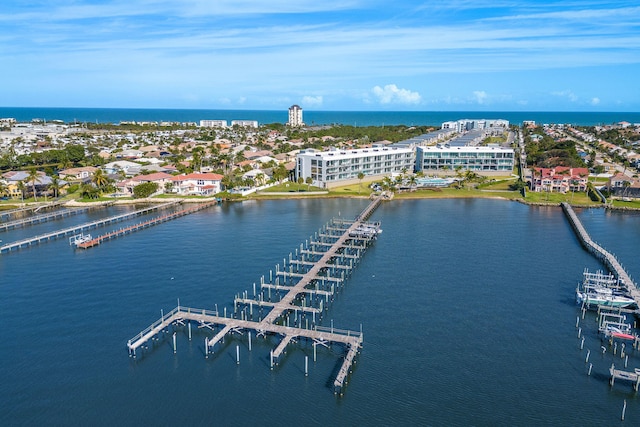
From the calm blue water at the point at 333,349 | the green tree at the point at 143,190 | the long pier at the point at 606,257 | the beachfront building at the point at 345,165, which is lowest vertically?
the calm blue water at the point at 333,349

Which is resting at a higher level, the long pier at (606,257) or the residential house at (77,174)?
the residential house at (77,174)

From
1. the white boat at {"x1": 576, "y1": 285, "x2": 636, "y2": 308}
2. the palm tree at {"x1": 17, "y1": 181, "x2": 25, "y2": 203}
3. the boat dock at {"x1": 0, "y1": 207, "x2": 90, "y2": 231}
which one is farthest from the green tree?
the white boat at {"x1": 576, "y1": 285, "x2": 636, "y2": 308}

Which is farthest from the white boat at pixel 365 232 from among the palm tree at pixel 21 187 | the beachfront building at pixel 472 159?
the palm tree at pixel 21 187

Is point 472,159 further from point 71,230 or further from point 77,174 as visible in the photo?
point 77,174

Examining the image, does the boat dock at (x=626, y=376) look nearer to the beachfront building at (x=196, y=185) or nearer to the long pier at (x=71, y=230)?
the long pier at (x=71, y=230)

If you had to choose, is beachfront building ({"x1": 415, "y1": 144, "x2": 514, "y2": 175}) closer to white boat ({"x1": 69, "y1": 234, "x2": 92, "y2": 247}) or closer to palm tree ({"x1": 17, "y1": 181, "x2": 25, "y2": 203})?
white boat ({"x1": 69, "y1": 234, "x2": 92, "y2": 247})

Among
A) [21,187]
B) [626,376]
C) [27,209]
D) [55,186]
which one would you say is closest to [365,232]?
[626,376]
